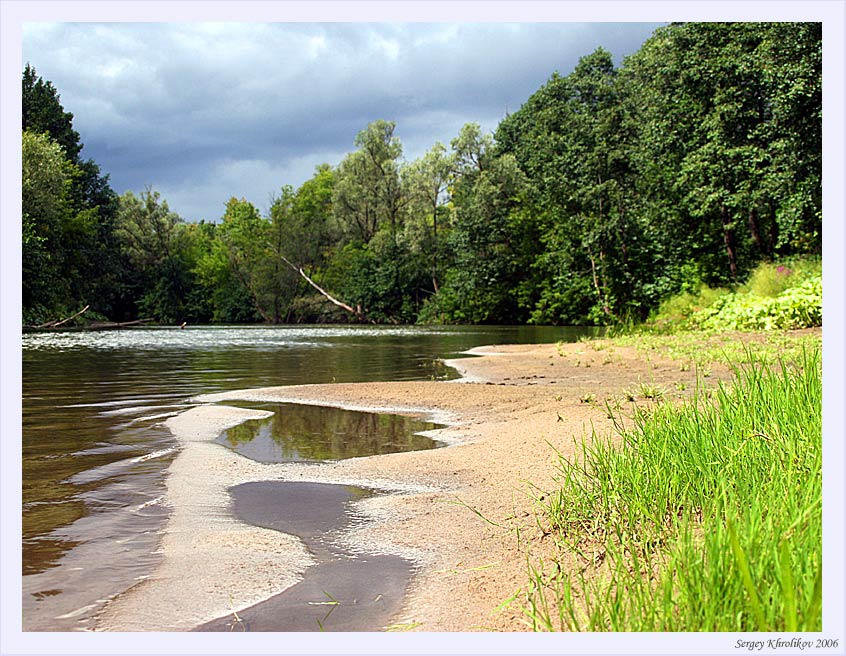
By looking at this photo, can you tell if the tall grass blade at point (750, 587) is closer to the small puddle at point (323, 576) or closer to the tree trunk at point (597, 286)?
the small puddle at point (323, 576)

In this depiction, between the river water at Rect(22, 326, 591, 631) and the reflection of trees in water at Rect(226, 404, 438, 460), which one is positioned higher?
the river water at Rect(22, 326, 591, 631)

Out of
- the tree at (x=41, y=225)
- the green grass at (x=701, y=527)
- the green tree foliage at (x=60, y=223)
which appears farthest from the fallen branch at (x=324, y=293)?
the green grass at (x=701, y=527)

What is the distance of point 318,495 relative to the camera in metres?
4.88

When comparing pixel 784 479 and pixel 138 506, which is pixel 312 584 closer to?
pixel 138 506

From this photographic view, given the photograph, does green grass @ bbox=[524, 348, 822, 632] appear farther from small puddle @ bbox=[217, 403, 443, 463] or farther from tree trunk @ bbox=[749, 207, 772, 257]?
tree trunk @ bbox=[749, 207, 772, 257]

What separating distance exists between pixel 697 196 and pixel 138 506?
92.6 ft

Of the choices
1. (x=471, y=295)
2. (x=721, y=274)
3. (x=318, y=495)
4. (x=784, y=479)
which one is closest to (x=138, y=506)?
(x=318, y=495)

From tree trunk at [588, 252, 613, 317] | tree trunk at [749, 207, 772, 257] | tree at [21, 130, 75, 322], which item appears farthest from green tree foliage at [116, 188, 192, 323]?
tree trunk at [749, 207, 772, 257]

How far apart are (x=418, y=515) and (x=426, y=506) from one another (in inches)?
7.8

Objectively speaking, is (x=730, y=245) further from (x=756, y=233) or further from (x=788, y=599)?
(x=788, y=599)

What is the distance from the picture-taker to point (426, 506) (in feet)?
14.8

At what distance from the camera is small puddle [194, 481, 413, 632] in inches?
112

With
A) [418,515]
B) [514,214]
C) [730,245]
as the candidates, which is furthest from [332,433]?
[514,214]

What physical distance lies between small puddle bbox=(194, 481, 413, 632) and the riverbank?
0.28ft
